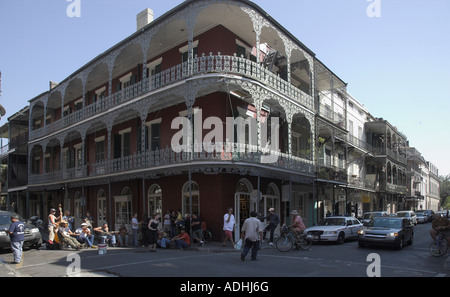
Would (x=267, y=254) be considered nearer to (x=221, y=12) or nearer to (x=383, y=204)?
(x=221, y=12)

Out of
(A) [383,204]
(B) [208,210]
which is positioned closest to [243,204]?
(B) [208,210]

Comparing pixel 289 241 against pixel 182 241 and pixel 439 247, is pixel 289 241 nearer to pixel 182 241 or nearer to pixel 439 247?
pixel 182 241

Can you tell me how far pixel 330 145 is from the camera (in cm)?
2872

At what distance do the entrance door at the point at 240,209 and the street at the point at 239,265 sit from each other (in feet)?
12.1

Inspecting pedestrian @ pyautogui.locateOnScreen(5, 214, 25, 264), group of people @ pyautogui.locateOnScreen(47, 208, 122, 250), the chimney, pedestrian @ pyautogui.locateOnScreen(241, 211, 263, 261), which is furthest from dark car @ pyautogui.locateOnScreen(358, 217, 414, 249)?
the chimney

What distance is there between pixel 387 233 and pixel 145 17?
1854 cm

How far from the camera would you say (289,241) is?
45.1 ft

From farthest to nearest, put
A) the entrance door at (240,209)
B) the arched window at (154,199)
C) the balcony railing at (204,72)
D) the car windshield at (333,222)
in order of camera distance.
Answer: the arched window at (154,199) < the car windshield at (333,222) < the entrance door at (240,209) < the balcony railing at (204,72)

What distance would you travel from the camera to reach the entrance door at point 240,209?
1734 centimetres

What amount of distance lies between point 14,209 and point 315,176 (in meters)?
31.9

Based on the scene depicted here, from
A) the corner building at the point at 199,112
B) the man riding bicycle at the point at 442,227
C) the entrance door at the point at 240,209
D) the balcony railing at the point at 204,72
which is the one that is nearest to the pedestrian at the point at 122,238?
the corner building at the point at 199,112

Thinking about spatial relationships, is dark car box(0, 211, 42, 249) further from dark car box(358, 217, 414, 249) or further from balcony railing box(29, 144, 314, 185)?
dark car box(358, 217, 414, 249)

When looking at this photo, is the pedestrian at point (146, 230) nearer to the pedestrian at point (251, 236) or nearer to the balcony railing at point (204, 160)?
the balcony railing at point (204, 160)

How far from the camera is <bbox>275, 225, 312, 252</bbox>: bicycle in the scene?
537 inches
